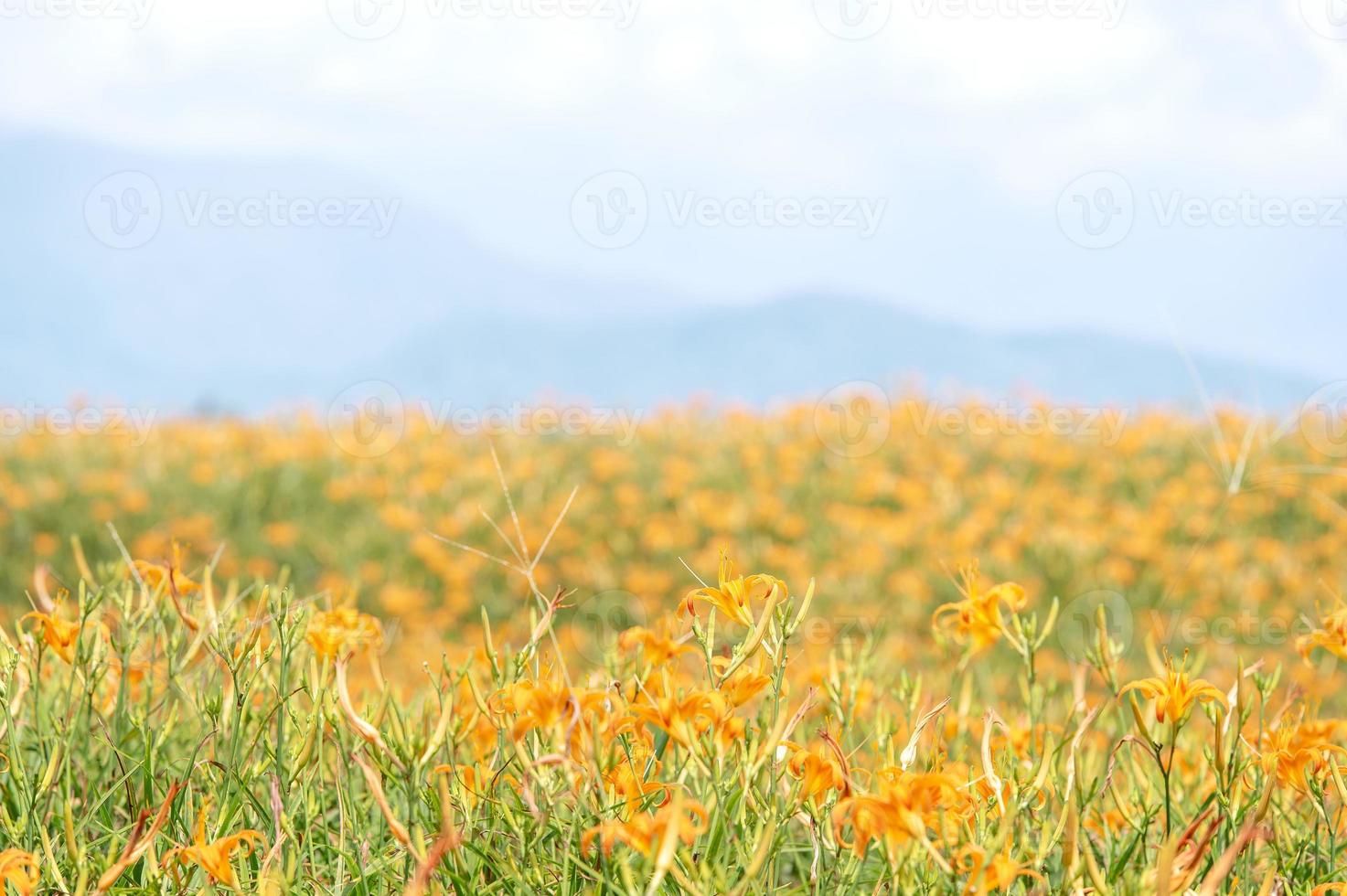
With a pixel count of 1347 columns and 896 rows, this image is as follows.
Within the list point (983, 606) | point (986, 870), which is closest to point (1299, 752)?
point (983, 606)

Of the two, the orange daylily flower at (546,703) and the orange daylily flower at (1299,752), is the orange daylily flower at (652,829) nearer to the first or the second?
the orange daylily flower at (546,703)

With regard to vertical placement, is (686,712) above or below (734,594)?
below

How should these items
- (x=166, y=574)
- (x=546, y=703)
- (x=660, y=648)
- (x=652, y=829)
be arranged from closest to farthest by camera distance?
(x=652, y=829) < (x=546, y=703) < (x=660, y=648) < (x=166, y=574)

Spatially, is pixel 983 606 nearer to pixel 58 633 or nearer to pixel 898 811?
pixel 898 811

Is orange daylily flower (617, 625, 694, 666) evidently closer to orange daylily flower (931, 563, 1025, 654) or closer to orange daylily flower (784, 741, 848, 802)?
orange daylily flower (784, 741, 848, 802)

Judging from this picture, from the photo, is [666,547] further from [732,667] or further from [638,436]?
[732,667]

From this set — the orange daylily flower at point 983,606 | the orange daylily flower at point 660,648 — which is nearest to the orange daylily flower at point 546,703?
the orange daylily flower at point 660,648

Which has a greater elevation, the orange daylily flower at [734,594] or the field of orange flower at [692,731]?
the orange daylily flower at [734,594]

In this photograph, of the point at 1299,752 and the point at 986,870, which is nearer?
the point at 986,870

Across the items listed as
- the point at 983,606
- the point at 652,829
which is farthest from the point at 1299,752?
the point at 652,829

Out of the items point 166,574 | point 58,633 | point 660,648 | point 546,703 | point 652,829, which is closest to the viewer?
point 652,829

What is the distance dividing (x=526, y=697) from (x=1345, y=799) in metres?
0.94

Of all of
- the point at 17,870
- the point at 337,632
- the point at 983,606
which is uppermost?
the point at 983,606

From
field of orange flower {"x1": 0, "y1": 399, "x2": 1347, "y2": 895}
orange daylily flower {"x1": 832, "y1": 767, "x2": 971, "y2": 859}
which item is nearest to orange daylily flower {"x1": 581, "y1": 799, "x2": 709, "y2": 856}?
field of orange flower {"x1": 0, "y1": 399, "x2": 1347, "y2": 895}
